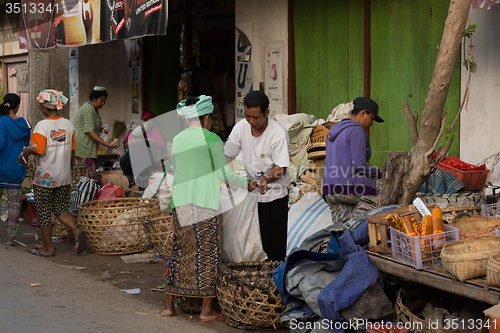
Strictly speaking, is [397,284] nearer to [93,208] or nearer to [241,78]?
[93,208]

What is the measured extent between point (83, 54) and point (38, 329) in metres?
8.72

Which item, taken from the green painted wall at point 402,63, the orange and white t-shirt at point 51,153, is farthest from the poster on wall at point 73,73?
the green painted wall at point 402,63

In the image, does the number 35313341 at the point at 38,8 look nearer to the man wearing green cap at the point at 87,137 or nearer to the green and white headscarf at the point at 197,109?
the man wearing green cap at the point at 87,137

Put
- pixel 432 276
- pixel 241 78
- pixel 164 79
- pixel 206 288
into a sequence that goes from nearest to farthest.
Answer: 1. pixel 432 276
2. pixel 206 288
3. pixel 241 78
4. pixel 164 79

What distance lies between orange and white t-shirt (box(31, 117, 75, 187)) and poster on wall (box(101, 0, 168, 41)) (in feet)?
5.98

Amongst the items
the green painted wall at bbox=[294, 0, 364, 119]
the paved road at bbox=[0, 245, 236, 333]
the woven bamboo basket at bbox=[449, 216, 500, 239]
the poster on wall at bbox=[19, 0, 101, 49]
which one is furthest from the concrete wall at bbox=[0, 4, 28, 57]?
the woven bamboo basket at bbox=[449, 216, 500, 239]

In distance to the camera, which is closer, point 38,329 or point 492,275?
point 492,275

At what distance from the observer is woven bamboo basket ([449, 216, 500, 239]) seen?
3.42 meters

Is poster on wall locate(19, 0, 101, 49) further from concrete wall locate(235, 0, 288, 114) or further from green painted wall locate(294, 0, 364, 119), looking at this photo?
green painted wall locate(294, 0, 364, 119)

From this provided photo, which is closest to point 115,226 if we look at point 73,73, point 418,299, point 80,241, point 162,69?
point 80,241

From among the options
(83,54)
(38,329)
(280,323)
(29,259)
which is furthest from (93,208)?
(83,54)

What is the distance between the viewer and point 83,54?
11508 mm

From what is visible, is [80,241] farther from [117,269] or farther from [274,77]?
[274,77]

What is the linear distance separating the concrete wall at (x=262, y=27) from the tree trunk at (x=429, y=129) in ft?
11.5
